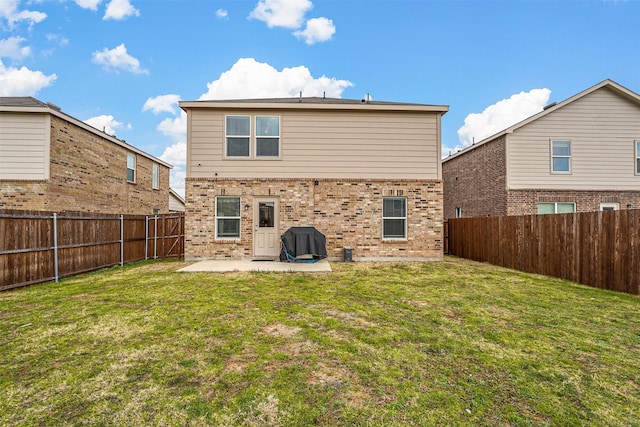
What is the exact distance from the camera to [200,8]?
1095cm

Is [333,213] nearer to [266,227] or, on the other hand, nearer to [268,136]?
[266,227]

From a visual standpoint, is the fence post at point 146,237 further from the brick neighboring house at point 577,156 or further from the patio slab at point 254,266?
the brick neighboring house at point 577,156

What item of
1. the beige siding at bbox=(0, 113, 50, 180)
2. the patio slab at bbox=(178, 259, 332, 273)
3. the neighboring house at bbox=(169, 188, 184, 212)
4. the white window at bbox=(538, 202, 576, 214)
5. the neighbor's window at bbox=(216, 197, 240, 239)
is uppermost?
the beige siding at bbox=(0, 113, 50, 180)

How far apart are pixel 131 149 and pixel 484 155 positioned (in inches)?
738

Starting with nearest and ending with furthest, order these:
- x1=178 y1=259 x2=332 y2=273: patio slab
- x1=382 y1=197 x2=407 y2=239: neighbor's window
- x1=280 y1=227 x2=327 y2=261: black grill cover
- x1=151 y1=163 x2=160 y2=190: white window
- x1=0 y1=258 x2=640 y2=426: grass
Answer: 1. x1=0 y1=258 x2=640 y2=426: grass
2. x1=178 y1=259 x2=332 y2=273: patio slab
3. x1=280 y1=227 x2=327 y2=261: black grill cover
4. x1=382 y1=197 x2=407 y2=239: neighbor's window
5. x1=151 y1=163 x2=160 y2=190: white window

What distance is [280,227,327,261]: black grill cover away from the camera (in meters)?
9.55

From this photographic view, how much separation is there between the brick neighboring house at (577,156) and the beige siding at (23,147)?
60.1 ft

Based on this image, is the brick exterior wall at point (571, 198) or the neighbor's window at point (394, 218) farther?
the brick exterior wall at point (571, 198)

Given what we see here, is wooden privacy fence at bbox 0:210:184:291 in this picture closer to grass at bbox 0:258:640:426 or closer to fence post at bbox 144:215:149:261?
fence post at bbox 144:215:149:261

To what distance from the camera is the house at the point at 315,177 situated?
33.7 feet

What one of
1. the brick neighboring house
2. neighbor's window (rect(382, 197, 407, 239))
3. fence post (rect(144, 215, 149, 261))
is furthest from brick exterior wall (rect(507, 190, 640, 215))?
fence post (rect(144, 215, 149, 261))

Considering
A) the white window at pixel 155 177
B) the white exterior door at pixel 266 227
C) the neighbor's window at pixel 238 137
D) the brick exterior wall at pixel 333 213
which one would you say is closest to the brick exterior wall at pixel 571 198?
the brick exterior wall at pixel 333 213

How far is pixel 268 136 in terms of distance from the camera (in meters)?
10.5

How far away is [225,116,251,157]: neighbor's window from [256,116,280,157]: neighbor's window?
1.19 feet
